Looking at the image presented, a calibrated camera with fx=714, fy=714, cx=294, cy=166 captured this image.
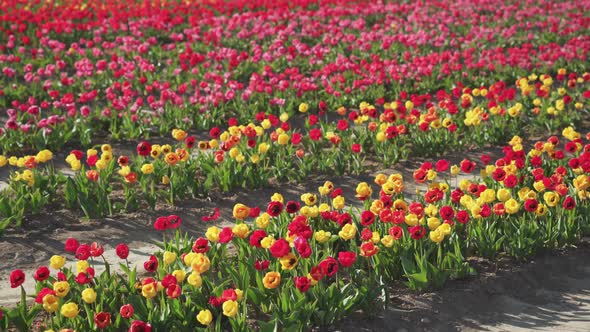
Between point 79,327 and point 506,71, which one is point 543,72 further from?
point 79,327

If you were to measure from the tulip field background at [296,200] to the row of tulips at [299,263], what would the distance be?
17 mm

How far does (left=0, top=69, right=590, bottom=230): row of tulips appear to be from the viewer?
6.31 m

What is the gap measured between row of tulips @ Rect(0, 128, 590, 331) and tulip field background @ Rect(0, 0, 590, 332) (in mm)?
17

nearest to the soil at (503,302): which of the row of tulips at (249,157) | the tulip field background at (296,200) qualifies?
the tulip field background at (296,200)

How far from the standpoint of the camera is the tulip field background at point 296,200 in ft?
14.7

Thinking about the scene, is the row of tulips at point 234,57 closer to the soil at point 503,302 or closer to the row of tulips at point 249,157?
the row of tulips at point 249,157

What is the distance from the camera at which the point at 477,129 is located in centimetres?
832

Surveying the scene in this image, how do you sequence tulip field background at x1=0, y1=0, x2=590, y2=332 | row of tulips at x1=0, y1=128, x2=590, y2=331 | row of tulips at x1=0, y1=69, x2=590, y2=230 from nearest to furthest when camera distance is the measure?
row of tulips at x1=0, y1=128, x2=590, y2=331, tulip field background at x1=0, y1=0, x2=590, y2=332, row of tulips at x1=0, y1=69, x2=590, y2=230

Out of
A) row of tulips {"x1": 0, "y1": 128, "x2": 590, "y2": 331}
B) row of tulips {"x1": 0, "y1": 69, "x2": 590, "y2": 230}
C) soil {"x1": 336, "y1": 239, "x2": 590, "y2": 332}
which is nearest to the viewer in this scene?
row of tulips {"x1": 0, "y1": 128, "x2": 590, "y2": 331}

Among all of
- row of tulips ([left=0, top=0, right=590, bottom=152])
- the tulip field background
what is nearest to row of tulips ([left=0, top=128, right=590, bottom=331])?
the tulip field background

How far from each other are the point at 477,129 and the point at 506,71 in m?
3.37

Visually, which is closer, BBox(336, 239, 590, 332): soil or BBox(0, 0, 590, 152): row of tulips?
BBox(336, 239, 590, 332): soil

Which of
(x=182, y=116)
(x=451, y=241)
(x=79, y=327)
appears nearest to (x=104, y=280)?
(x=79, y=327)

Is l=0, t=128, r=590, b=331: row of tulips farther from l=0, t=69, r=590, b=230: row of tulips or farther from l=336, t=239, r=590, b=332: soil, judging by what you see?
l=0, t=69, r=590, b=230: row of tulips
